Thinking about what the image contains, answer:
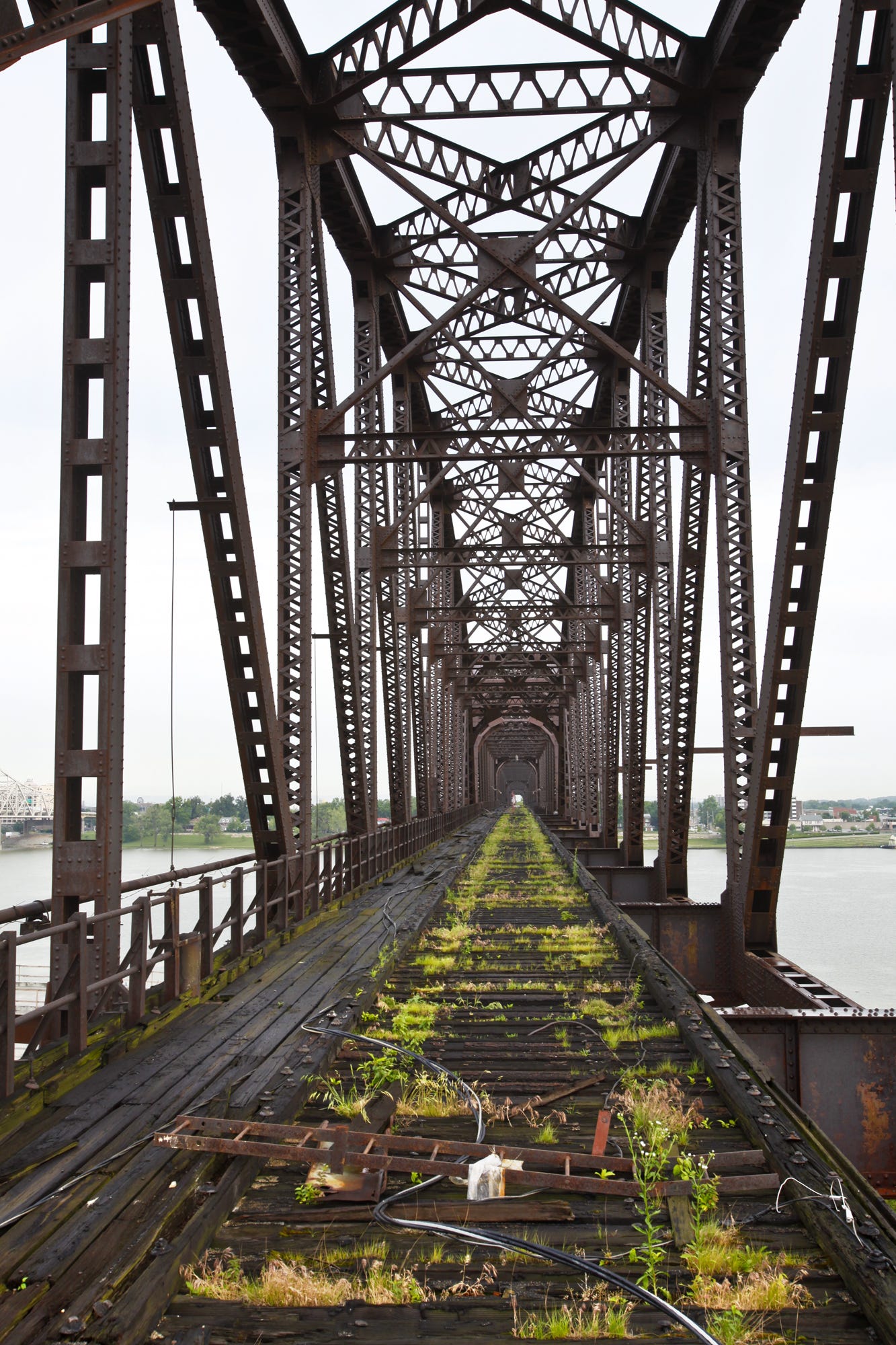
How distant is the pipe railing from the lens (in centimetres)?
545

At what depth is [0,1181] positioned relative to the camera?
14.2 feet

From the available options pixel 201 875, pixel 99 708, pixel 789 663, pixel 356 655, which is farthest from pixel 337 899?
pixel 99 708

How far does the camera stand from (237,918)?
31.1 ft

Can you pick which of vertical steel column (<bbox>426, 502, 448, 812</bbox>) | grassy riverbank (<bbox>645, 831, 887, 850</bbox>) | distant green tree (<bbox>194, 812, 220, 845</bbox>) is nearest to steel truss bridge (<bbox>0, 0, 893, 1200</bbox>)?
vertical steel column (<bbox>426, 502, 448, 812</bbox>)

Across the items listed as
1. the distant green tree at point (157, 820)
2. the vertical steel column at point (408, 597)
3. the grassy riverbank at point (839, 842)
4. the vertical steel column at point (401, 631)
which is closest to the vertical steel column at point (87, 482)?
the vertical steel column at point (401, 631)

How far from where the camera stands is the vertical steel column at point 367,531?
18938 mm

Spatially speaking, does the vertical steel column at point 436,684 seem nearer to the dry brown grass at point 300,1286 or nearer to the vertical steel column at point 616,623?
the vertical steel column at point 616,623

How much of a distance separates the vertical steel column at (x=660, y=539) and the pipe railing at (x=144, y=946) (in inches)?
290

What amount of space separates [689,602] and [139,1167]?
14.0 metres

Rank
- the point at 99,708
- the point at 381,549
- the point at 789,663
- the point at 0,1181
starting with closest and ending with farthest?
the point at 0,1181
the point at 99,708
the point at 789,663
the point at 381,549

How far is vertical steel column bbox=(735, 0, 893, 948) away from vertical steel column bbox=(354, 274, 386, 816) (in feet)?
26.9

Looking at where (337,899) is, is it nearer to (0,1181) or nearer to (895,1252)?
(0,1181)

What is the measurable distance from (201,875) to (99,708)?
2.19 m

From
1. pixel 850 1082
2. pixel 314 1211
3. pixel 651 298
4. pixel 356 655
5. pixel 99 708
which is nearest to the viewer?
pixel 314 1211
